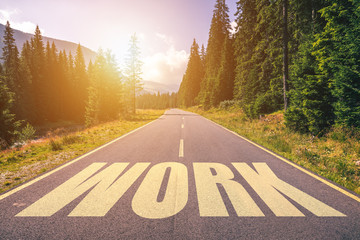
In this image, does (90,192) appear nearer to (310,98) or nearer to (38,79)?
(310,98)

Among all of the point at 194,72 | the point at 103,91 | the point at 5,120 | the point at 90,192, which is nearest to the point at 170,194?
the point at 90,192

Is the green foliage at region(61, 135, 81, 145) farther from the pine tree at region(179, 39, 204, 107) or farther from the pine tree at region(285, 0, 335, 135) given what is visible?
the pine tree at region(179, 39, 204, 107)

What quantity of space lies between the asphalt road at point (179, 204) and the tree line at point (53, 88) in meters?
14.1

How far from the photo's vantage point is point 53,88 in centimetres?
3778

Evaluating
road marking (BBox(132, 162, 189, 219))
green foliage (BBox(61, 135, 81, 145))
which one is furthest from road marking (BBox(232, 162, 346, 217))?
green foliage (BBox(61, 135, 81, 145))

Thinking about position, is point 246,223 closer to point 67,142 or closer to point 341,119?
point 341,119

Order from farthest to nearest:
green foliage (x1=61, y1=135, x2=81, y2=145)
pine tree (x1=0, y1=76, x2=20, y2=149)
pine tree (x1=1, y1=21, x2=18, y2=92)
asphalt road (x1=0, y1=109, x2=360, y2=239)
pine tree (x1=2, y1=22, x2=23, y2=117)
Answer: pine tree (x1=1, y1=21, x2=18, y2=92)
pine tree (x1=2, y1=22, x2=23, y2=117)
pine tree (x1=0, y1=76, x2=20, y2=149)
green foliage (x1=61, y1=135, x2=81, y2=145)
asphalt road (x1=0, y1=109, x2=360, y2=239)

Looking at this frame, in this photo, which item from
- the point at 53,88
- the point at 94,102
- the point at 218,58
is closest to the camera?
the point at 94,102

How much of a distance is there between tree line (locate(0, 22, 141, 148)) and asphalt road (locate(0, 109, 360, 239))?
46.4ft

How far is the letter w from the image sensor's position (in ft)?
9.56

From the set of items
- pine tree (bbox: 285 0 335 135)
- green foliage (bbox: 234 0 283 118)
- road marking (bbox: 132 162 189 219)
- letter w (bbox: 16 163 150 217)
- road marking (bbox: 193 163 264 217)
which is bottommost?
letter w (bbox: 16 163 150 217)

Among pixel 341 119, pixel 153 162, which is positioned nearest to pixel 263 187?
pixel 153 162

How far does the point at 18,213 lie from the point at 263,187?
4.85m

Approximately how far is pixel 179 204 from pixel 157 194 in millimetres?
579
